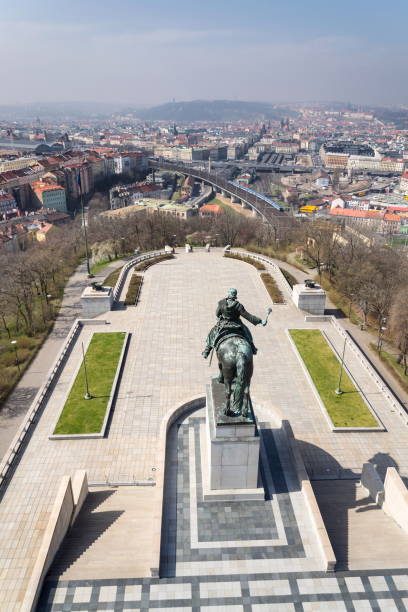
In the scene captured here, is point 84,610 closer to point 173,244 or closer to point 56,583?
point 56,583

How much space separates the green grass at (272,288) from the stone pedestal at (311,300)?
250 centimetres

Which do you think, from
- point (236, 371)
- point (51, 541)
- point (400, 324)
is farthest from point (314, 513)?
point (400, 324)

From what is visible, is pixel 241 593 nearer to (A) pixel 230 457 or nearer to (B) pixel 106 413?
(A) pixel 230 457

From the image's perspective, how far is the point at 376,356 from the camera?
140 feet

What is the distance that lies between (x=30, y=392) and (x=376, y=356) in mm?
31201

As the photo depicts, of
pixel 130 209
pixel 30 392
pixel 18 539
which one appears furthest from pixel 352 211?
pixel 18 539

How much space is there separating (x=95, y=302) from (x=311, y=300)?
21.1 meters

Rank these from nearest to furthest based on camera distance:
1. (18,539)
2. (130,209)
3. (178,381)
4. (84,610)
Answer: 1. (84,610)
2. (18,539)
3. (178,381)
4. (130,209)

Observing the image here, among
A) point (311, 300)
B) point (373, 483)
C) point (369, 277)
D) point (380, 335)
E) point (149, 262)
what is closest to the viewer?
point (373, 483)

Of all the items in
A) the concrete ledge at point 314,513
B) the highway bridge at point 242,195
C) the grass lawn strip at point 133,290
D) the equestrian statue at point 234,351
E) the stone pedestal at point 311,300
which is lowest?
the highway bridge at point 242,195

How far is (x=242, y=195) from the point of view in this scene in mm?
141375

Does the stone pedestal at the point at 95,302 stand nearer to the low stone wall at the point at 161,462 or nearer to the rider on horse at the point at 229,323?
the low stone wall at the point at 161,462

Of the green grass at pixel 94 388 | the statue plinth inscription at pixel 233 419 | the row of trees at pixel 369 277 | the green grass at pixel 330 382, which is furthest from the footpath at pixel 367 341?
the green grass at pixel 94 388

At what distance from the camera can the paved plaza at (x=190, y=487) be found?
1633 cm
